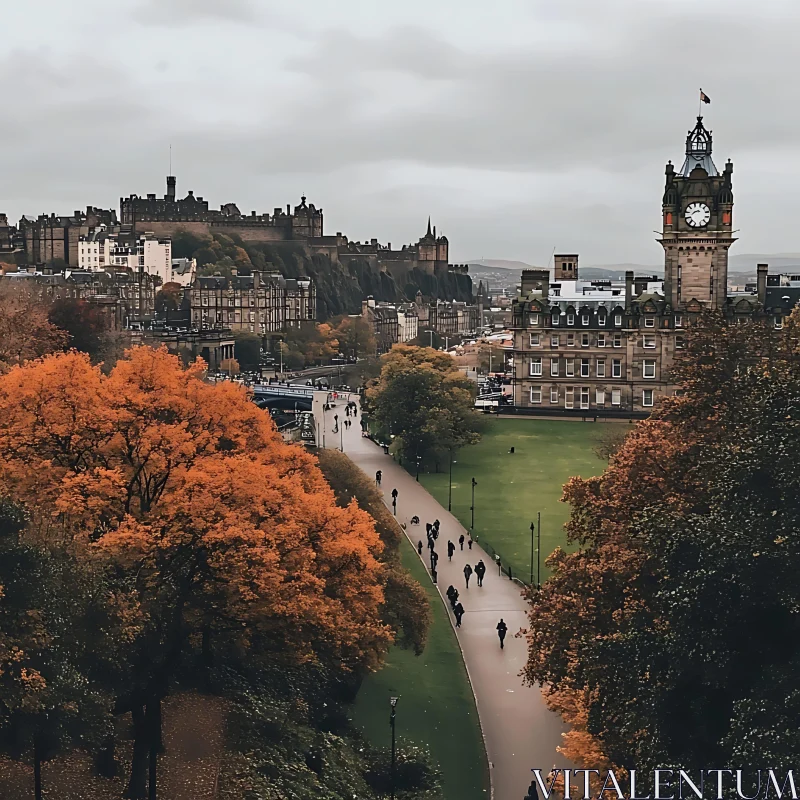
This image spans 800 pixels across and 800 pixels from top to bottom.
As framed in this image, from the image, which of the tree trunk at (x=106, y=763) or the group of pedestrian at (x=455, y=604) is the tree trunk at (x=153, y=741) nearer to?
the tree trunk at (x=106, y=763)

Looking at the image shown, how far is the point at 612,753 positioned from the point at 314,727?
21.2 ft

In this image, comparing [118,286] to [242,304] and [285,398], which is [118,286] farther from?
[285,398]

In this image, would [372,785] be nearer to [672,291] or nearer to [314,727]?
[314,727]

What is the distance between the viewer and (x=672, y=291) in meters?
73.3

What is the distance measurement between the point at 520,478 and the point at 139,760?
34240mm

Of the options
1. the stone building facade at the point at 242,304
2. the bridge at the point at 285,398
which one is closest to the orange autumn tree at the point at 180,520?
the bridge at the point at 285,398

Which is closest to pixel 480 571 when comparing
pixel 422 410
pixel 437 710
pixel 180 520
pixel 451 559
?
pixel 451 559

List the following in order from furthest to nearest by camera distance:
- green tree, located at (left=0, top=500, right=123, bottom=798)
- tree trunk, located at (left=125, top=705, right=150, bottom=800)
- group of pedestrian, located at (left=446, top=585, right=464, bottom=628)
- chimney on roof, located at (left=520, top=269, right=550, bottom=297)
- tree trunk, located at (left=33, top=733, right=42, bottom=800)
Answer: chimney on roof, located at (left=520, top=269, right=550, bottom=297) → group of pedestrian, located at (left=446, top=585, right=464, bottom=628) → tree trunk, located at (left=125, top=705, right=150, bottom=800) → tree trunk, located at (left=33, top=733, right=42, bottom=800) → green tree, located at (left=0, top=500, right=123, bottom=798)

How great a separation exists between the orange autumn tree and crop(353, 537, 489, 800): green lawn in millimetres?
1591

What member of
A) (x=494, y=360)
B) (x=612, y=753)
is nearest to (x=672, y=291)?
(x=494, y=360)

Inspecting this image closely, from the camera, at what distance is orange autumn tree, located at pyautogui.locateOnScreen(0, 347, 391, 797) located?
21.9m

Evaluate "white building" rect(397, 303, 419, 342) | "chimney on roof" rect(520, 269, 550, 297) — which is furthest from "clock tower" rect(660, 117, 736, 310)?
"white building" rect(397, 303, 419, 342)

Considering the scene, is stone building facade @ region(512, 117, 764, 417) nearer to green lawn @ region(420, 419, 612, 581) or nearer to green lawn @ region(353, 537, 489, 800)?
green lawn @ region(420, 419, 612, 581)

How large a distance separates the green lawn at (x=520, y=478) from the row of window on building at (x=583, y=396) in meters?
3.64
